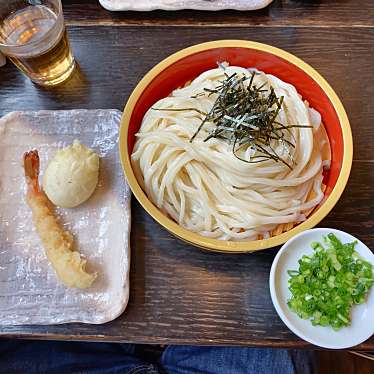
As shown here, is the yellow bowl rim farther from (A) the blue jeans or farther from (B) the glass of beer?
(A) the blue jeans

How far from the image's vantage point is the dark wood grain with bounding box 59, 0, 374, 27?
65.7 inches

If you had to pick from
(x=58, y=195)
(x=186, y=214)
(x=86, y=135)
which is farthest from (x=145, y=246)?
(x=86, y=135)

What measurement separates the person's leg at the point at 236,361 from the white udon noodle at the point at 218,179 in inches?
23.4

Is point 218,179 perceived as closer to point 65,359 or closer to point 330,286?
point 330,286

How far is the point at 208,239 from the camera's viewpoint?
1.21 m

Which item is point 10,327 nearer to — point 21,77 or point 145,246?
point 145,246

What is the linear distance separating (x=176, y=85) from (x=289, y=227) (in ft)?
1.80

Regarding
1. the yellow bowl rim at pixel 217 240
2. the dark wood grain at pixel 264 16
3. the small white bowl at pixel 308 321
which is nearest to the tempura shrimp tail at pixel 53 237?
the yellow bowl rim at pixel 217 240

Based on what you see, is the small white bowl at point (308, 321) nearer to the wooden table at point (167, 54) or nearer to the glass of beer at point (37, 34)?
the wooden table at point (167, 54)

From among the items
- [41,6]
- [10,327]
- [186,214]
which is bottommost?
[10,327]

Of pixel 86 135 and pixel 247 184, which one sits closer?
pixel 247 184

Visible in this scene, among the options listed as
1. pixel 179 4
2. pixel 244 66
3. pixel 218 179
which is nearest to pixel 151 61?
pixel 179 4

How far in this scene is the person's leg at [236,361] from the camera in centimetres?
165

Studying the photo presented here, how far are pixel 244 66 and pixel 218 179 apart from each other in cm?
39
